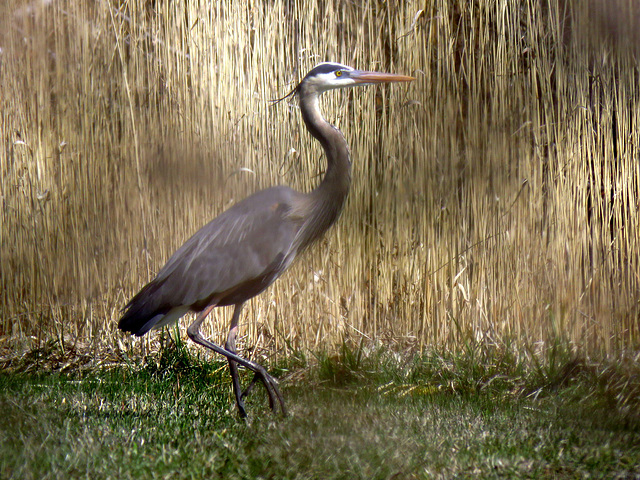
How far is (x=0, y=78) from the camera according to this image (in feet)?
14.3

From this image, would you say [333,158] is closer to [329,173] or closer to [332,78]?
[329,173]

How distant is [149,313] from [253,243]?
0.56 m

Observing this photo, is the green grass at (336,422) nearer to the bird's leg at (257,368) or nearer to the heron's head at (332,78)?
the bird's leg at (257,368)

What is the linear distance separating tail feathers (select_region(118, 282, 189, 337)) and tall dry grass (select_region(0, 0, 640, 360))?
0.81m

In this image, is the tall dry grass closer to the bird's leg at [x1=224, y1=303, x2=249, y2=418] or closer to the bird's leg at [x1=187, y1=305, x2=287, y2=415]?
the bird's leg at [x1=224, y1=303, x2=249, y2=418]

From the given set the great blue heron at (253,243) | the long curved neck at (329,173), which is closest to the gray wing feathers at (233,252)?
the great blue heron at (253,243)

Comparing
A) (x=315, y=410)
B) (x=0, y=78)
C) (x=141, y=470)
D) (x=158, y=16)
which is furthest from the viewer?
(x=0, y=78)

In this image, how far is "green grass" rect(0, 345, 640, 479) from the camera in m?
2.32

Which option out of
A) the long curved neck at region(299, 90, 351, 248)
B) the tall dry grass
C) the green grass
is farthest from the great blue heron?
the tall dry grass

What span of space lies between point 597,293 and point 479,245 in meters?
0.63

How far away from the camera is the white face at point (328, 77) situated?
128 inches

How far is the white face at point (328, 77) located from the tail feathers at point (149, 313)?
1.16 m

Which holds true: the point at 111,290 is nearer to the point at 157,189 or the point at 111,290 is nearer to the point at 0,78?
the point at 157,189

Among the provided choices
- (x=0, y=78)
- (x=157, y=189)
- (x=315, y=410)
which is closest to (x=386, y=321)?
(x=315, y=410)
